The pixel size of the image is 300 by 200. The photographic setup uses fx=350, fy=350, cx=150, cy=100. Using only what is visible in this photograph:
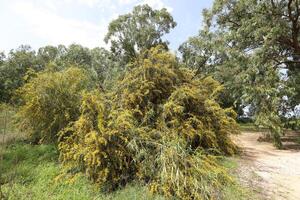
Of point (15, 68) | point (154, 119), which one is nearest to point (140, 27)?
point (15, 68)

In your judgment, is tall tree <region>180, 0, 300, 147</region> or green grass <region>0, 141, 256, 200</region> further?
tall tree <region>180, 0, 300, 147</region>

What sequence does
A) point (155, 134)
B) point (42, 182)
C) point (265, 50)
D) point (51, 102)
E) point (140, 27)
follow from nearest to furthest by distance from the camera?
point (155, 134) → point (42, 182) → point (51, 102) → point (265, 50) → point (140, 27)

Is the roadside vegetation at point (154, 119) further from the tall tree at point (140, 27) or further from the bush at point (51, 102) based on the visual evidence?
the tall tree at point (140, 27)

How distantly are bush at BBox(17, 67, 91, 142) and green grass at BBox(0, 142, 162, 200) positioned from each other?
667 millimetres

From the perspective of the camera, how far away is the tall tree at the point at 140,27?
85.6ft

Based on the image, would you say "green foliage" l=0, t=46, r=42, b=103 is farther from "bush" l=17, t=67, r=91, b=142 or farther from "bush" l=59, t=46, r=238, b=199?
"bush" l=59, t=46, r=238, b=199

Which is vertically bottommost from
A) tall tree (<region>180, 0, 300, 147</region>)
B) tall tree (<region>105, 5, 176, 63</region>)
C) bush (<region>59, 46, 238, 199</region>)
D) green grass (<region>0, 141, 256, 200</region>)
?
green grass (<region>0, 141, 256, 200</region>)

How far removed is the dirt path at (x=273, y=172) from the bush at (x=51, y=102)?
16.1 feet

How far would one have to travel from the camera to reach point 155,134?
23.9ft

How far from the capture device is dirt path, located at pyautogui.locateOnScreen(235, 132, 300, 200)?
22.0 feet

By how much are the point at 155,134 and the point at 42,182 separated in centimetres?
272

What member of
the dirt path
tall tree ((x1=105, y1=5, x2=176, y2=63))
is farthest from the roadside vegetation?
tall tree ((x1=105, y1=5, x2=176, y2=63))

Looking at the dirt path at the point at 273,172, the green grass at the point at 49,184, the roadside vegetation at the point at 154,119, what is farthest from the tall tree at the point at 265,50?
the green grass at the point at 49,184

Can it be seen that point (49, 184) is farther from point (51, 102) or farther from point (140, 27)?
point (140, 27)
